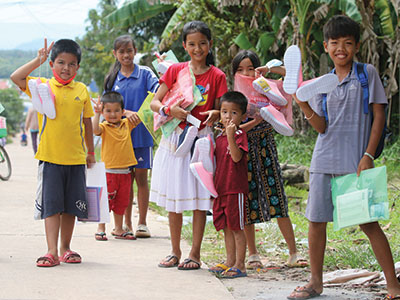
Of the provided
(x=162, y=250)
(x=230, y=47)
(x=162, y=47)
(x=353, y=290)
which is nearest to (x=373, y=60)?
(x=230, y=47)

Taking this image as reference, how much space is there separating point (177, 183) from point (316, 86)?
155cm

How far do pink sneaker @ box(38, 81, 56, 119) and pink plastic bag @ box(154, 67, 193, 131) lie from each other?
2.64 ft

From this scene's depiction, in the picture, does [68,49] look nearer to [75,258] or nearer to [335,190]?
[75,258]

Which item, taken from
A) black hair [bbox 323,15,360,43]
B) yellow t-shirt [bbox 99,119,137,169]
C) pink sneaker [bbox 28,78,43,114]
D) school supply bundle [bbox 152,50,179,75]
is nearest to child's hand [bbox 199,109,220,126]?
school supply bundle [bbox 152,50,179,75]

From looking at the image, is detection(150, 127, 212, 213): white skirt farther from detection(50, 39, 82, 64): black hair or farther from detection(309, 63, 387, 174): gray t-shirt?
detection(309, 63, 387, 174): gray t-shirt

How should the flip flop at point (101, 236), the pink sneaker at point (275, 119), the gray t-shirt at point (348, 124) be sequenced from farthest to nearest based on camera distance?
the flip flop at point (101, 236) < the pink sneaker at point (275, 119) < the gray t-shirt at point (348, 124)

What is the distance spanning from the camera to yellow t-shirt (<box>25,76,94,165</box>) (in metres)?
4.46

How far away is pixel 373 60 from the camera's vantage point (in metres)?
10.4

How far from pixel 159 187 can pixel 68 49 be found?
4.31 feet

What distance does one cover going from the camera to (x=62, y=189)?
451cm

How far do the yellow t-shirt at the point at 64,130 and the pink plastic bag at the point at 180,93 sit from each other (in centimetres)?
62

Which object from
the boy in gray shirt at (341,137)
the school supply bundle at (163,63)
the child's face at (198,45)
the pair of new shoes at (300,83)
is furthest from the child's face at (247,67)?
the pair of new shoes at (300,83)

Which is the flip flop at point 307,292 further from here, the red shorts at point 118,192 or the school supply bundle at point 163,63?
the red shorts at point 118,192

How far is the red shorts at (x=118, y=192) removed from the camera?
19.0 ft
